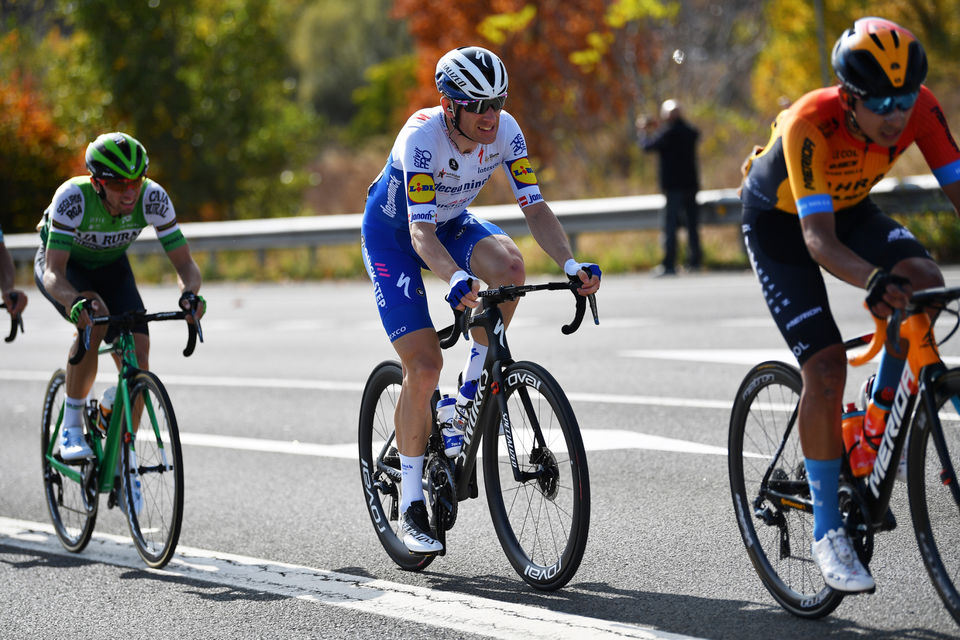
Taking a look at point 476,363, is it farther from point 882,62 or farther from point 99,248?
point 99,248

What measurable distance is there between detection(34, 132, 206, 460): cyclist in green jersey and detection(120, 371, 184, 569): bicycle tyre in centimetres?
42

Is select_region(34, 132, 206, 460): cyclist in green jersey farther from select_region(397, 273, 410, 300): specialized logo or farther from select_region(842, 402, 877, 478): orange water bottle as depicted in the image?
select_region(842, 402, 877, 478): orange water bottle

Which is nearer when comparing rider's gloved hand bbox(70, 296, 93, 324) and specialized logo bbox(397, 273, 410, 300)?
specialized logo bbox(397, 273, 410, 300)

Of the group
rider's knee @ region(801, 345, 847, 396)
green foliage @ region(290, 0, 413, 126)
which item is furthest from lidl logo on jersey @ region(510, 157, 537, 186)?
green foliage @ region(290, 0, 413, 126)

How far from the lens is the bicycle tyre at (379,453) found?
6082 mm

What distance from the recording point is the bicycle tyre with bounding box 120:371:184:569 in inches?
247

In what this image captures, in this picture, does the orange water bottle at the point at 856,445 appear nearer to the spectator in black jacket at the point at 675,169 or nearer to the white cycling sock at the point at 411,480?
the white cycling sock at the point at 411,480

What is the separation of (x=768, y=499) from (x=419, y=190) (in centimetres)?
188

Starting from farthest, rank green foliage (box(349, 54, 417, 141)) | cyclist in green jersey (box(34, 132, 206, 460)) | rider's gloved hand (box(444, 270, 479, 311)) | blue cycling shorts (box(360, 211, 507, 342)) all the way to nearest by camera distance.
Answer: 1. green foliage (box(349, 54, 417, 141))
2. cyclist in green jersey (box(34, 132, 206, 460))
3. blue cycling shorts (box(360, 211, 507, 342))
4. rider's gloved hand (box(444, 270, 479, 311))

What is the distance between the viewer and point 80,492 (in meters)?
7.06

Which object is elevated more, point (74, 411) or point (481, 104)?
point (481, 104)

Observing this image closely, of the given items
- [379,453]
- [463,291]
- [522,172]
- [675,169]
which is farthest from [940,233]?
[463,291]

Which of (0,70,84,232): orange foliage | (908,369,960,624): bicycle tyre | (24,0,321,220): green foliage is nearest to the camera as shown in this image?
(908,369,960,624): bicycle tyre

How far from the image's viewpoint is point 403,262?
5.77 metres
